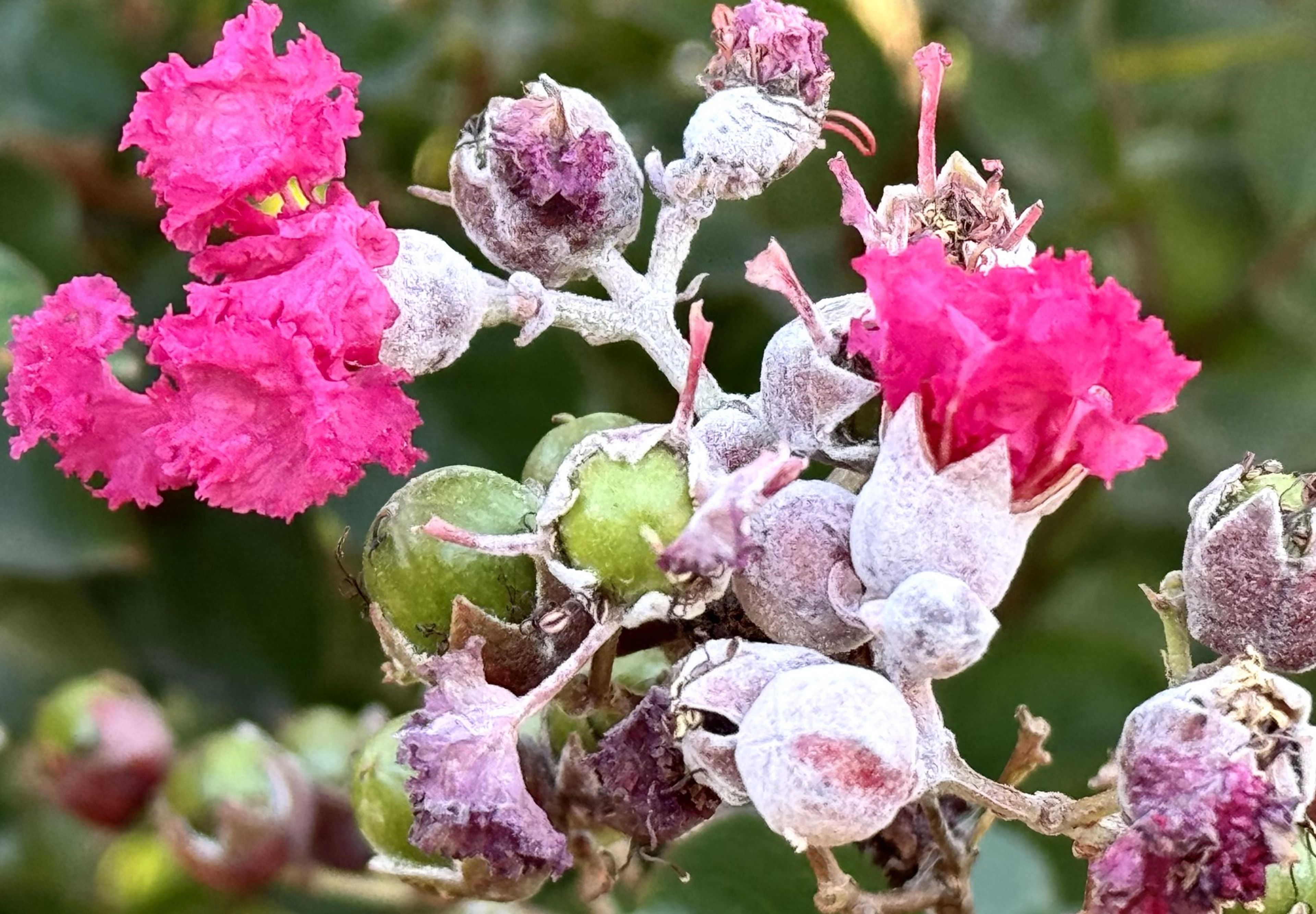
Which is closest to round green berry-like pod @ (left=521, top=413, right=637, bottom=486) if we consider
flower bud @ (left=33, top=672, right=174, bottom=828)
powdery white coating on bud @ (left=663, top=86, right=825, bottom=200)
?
powdery white coating on bud @ (left=663, top=86, right=825, bottom=200)

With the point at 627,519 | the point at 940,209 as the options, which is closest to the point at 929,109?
the point at 940,209

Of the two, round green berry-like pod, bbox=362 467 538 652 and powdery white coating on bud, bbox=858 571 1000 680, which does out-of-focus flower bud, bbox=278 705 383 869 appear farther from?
powdery white coating on bud, bbox=858 571 1000 680

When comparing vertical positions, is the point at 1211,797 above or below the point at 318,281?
below

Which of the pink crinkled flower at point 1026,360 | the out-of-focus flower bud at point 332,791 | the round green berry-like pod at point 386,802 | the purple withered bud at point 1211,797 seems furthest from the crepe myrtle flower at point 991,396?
the out-of-focus flower bud at point 332,791

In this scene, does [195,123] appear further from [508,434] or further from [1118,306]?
[508,434]

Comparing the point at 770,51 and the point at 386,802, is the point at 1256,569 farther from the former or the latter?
the point at 386,802

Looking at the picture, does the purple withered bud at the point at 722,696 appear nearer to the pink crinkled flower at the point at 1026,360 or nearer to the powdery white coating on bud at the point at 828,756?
the powdery white coating on bud at the point at 828,756
